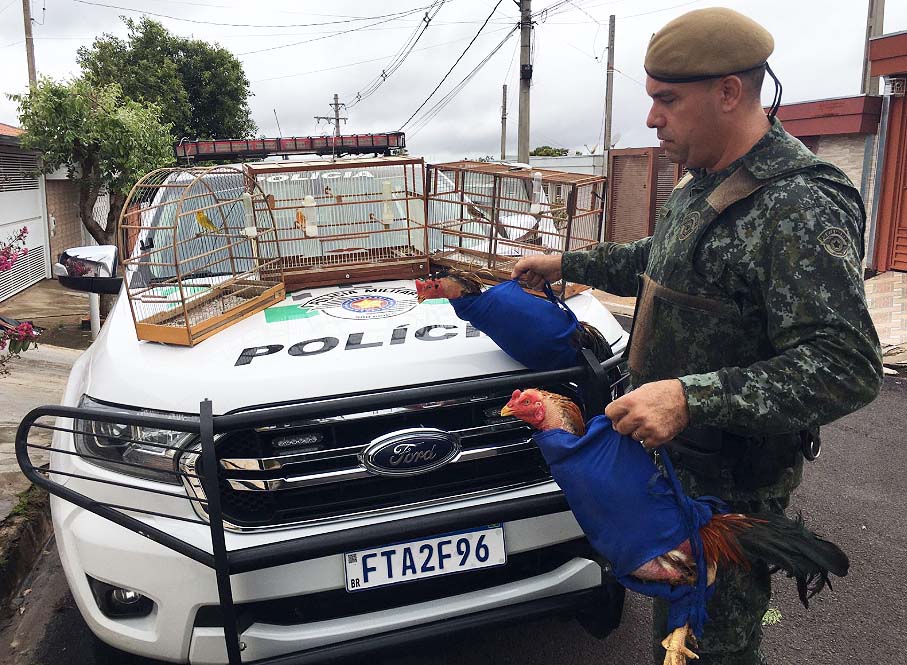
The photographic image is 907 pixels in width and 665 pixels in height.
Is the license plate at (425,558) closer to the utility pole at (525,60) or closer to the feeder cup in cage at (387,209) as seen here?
the feeder cup in cage at (387,209)

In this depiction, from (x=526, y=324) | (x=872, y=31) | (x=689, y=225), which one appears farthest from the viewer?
(x=872, y=31)

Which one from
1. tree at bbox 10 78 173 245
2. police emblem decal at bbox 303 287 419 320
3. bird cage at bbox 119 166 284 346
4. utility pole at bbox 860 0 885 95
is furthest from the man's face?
utility pole at bbox 860 0 885 95

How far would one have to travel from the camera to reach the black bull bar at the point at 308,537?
167 cm

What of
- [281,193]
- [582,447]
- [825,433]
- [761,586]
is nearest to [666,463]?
[582,447]

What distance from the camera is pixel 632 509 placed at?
1.42m

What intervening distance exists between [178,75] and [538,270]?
2518 cm

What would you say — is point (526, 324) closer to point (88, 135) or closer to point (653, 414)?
point (653, 414)

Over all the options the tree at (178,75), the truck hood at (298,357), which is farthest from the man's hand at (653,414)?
the tree at (178,75)

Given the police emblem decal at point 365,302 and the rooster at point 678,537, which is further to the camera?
the police emblem decal at point 365,302

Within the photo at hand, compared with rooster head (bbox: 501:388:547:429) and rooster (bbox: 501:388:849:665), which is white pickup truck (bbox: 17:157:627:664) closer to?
rooster head (bbox: 501:388:547:429)

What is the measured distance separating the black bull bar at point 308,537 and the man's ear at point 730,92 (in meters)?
0.75

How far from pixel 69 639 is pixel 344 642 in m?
1.42

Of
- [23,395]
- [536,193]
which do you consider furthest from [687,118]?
[23,395]

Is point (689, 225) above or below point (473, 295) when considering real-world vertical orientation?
above
